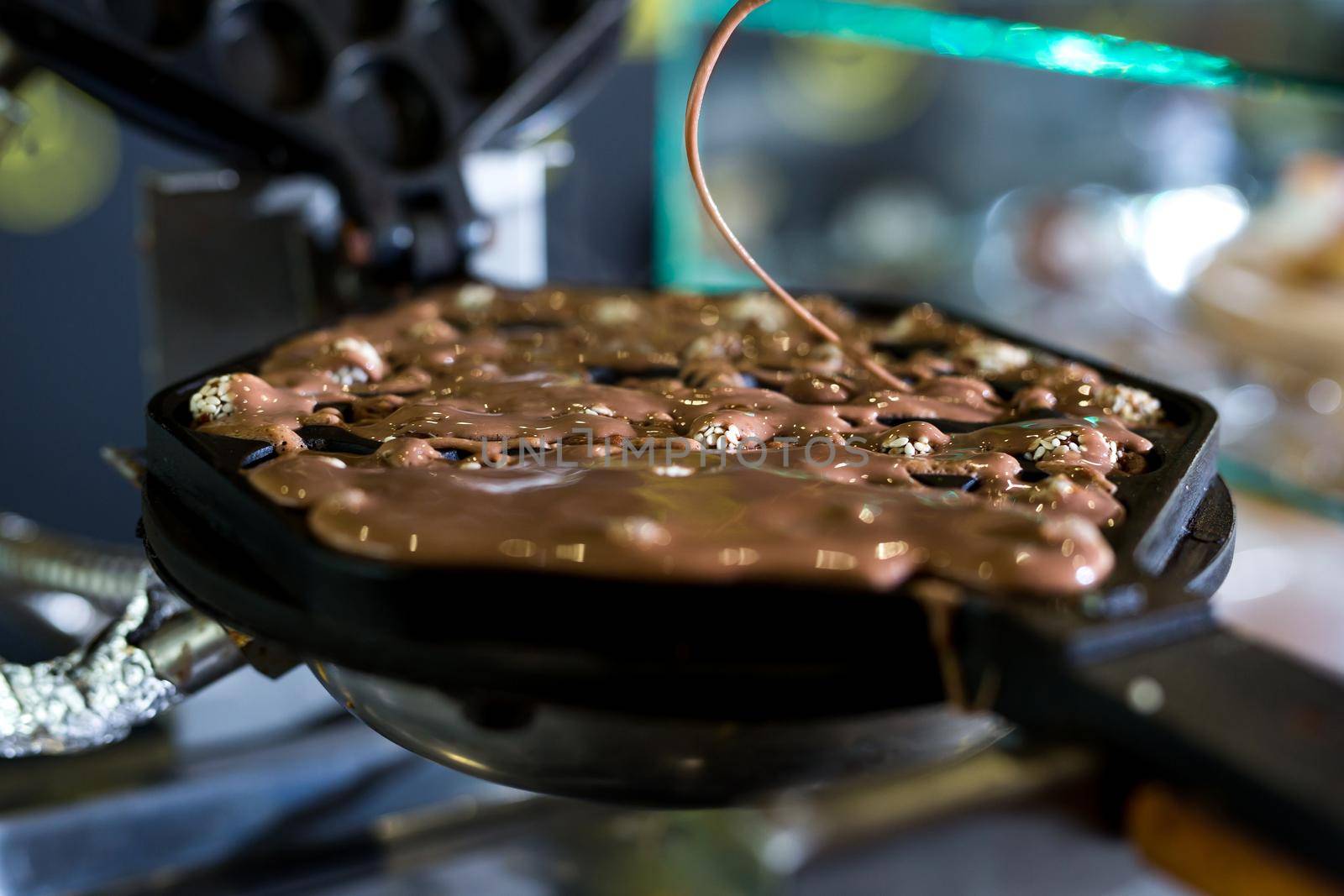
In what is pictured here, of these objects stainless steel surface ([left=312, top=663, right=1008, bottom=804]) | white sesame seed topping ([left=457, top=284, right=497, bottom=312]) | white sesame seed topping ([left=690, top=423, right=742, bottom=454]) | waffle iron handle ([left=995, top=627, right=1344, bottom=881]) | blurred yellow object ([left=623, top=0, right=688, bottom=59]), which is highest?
blurred yellow object ([left=623, top=0, right=688, bottom=59])

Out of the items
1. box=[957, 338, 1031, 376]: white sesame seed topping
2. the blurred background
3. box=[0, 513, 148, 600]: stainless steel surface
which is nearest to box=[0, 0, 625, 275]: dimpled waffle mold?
the blurred background

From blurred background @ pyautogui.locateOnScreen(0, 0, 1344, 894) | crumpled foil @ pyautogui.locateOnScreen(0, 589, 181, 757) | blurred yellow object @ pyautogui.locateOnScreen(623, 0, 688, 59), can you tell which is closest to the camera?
crumpled foil @ pyautogui.locateOnScreen(0, 589, 181, 757)

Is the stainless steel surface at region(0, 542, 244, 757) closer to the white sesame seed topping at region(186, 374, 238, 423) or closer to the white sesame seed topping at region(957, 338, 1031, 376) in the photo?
the white sesame seed topping at region(186, 374, 238, 423)

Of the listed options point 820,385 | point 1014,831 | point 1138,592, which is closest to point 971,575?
point 1138,592

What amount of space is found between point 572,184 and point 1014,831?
33.2 inches

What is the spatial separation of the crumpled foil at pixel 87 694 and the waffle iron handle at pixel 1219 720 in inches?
17.8

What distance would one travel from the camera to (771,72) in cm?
224

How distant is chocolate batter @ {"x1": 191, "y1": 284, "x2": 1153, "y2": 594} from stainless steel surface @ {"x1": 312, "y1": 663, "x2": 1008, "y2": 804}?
0.05 metres

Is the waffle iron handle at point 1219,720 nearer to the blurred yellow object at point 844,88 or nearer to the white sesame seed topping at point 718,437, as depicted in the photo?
the white sesame seed topping at point 718,437

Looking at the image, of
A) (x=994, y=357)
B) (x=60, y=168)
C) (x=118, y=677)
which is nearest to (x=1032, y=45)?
(x=994, y=357)

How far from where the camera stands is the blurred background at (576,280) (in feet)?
2.87

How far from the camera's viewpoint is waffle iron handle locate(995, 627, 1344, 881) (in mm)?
291

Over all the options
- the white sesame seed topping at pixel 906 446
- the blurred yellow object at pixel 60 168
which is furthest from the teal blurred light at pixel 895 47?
the blurred yellow object at pixel 60 168

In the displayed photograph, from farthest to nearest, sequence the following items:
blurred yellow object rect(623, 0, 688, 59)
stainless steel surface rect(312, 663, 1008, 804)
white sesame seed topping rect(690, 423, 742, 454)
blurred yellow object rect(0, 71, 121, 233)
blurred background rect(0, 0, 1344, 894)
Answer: blurred yellow object rect(623, 0, 688, 59), blurred yellow object rect(0, 71, 121, 233), blurred background rect(0, 0, 1344, 894), white sesame seed topping rect(690, 423, 742, 454), stainless steel surface rect(312, 663, 1008, 804)
